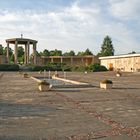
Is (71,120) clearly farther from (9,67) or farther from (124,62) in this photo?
(9,67)

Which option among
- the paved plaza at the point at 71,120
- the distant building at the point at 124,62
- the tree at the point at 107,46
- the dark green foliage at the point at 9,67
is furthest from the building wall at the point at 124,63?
the paved plaza at the point at 71,120

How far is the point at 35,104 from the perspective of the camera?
42.1ft

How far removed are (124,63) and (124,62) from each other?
210 millimetres

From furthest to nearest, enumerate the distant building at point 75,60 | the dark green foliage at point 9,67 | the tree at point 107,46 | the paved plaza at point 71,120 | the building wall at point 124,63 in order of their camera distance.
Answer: the tree at point 107,46
the distant building at point 75,60
the dark green foliage at point 9,67
the building wall at point 124,63
the paved plaza at point 71,120

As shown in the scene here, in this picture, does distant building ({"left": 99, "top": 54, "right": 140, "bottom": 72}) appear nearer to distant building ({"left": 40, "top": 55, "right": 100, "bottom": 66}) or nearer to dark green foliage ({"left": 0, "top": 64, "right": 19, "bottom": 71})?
distant building ({"left": 40, "top": 55, "right": 100, "bottom": 66})

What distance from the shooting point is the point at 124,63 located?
6438 centimetres

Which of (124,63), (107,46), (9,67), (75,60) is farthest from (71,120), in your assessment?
(107,46)

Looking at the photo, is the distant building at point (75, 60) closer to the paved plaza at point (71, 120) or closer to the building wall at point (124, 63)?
the building wall at point (124, 63)

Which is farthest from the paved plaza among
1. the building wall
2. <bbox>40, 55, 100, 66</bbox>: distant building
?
<bbox>40, 55, 100, 66</bbox>: distant building

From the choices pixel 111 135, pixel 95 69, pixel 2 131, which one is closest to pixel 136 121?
pixel 111 135

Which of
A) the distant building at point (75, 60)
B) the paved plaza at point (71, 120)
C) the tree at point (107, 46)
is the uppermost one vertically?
the tree at point (107, 46)

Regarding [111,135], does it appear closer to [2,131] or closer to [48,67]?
[2,131]

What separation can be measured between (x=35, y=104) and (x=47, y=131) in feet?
16.6

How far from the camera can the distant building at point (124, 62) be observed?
59.2 meters
